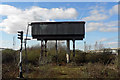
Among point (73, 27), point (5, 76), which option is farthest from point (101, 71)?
point (73, 27)

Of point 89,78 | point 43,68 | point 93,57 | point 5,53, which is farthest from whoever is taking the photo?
point 93,57

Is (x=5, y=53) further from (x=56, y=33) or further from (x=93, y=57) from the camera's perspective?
(x=93, y=57)

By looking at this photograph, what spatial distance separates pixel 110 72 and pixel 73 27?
7.90 meters

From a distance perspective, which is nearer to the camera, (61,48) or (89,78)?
(89,78)

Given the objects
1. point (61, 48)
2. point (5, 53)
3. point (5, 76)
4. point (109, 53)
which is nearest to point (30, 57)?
point (5, 53)

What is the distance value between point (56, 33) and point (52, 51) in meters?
2.60

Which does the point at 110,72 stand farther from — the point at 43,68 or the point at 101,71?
the point at 43,68

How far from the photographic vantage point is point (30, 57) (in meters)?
15.3

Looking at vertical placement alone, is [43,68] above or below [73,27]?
below

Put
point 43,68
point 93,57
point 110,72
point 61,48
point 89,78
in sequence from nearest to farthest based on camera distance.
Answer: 1. point 89,78
2. point 110,72
3. point 43,68
4. point 93,57
5. point 61,48

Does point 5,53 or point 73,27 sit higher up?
point 73,27

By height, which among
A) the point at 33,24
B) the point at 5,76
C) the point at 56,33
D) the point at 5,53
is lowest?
the point at 5,76

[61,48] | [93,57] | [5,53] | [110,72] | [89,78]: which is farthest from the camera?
[61,48]

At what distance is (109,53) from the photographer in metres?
17.8
